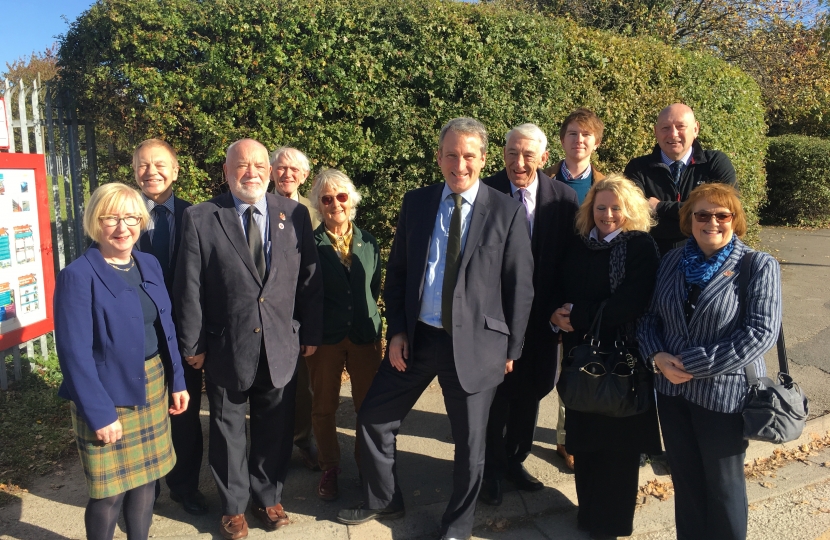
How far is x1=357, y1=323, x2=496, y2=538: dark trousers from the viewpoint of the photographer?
313 cm

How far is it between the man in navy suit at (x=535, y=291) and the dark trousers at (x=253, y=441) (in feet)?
3.92

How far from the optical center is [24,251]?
465 cm

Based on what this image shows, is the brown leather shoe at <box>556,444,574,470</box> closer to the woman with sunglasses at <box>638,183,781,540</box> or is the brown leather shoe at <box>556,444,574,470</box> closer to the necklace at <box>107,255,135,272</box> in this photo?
the woman with sunglasses at <box>638,183,781,540</box>

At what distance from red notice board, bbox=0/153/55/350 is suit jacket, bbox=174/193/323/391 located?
7.34ft

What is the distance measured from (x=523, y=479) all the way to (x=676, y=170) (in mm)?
2157

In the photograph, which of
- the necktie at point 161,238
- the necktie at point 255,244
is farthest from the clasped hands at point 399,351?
the necktie at point 161,238

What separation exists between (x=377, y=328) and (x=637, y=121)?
485 cm

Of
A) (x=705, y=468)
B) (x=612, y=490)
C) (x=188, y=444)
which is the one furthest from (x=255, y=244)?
(x=705, y=468)

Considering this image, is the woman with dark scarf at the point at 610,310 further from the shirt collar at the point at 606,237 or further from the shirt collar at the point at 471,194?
the shirt collar at the point at 471,194

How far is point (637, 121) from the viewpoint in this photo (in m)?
7.08

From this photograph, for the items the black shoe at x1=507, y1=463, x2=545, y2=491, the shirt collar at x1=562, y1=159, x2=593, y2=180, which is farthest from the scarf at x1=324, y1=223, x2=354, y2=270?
the black shoe at x1=507, y1=463, x2=545, y2=491

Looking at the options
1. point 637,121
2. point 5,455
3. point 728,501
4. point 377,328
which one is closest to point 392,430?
point 377,328

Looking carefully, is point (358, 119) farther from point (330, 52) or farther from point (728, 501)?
point (728, 501)

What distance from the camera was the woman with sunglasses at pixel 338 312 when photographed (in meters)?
3.56
